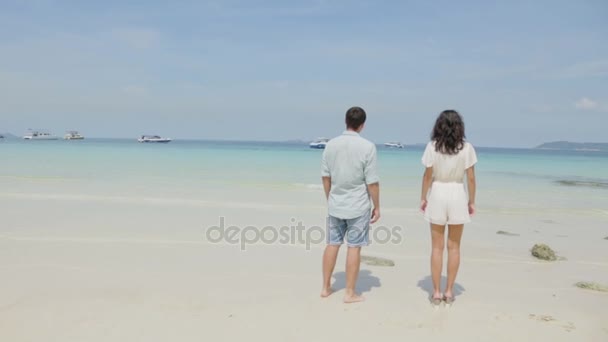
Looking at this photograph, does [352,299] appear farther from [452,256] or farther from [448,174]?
[448,174]

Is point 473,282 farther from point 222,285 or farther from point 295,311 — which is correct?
point 222,285

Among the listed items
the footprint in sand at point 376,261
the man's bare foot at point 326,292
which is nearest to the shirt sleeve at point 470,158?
the man's bare foot at point 326,292

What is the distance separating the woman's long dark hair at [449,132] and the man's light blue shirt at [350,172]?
0.59 m

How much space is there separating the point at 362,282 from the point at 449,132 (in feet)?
6.61

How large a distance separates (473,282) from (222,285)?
285 cm

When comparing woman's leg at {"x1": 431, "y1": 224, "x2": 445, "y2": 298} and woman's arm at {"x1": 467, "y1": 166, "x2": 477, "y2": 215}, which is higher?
woman's arm at {"x1": 467, "y1": 166, "x2": 477, "y2": 215}

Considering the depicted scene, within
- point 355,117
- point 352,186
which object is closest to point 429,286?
point 352,186

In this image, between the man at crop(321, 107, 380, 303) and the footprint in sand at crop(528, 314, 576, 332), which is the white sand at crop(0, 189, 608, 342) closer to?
the footprint in sand at crop(528, 314, 576, 332)

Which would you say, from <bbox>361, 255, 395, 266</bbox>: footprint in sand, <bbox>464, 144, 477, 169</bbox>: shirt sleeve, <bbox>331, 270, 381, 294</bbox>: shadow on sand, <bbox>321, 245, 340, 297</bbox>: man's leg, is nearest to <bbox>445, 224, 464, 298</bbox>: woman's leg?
<bbox>464, 144, 477, 169</bbox>: shirt sleeve

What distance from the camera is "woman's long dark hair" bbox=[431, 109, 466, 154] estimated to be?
3734 mm

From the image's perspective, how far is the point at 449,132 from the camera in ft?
12.3

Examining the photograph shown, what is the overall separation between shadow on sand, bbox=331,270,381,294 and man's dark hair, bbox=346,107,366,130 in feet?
5.80

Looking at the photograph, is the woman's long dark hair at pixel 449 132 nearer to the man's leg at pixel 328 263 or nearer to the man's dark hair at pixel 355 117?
the man's dark hair at pixel 355 117

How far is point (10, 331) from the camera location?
129 inches
